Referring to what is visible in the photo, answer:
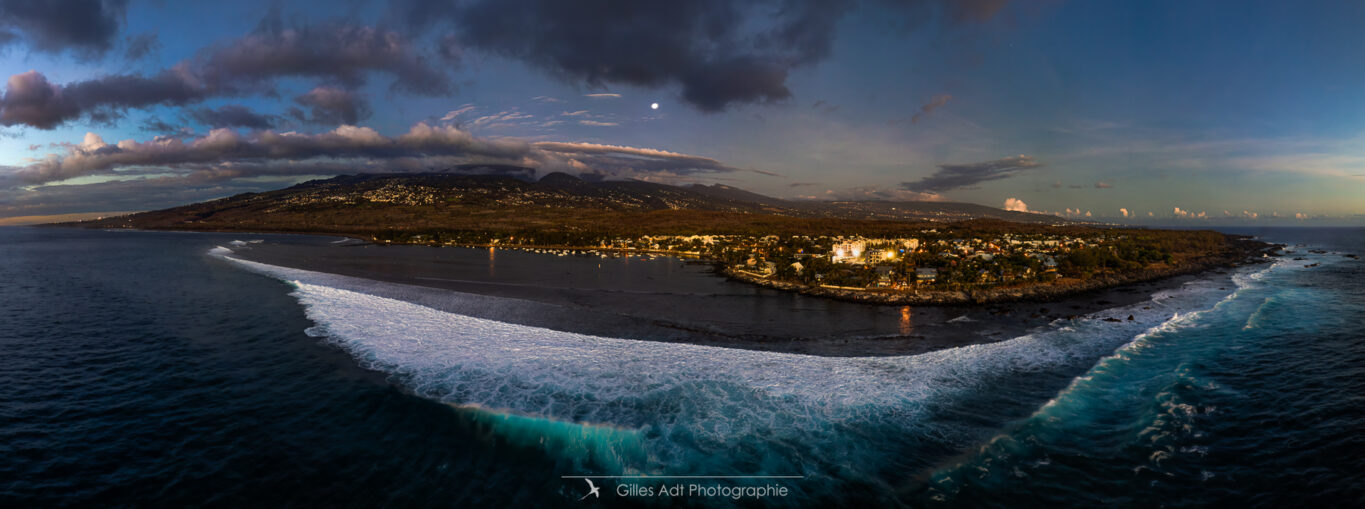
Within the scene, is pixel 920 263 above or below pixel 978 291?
above

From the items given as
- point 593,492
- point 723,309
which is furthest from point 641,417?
point 723,309

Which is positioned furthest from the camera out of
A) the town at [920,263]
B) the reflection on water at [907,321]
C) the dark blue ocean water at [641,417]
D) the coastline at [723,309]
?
the town at [920,263]

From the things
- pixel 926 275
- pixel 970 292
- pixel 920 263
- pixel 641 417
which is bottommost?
pixel 641 417

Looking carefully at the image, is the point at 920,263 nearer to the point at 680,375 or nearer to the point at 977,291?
the point at 977,291

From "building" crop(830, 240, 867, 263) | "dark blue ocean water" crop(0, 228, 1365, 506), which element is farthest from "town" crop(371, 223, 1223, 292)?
"dark blue ocean water" crop(0, 228, 1365, 506)

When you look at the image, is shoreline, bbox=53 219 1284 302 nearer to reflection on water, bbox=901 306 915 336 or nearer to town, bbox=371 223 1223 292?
town, bbox=371 223 1223 292

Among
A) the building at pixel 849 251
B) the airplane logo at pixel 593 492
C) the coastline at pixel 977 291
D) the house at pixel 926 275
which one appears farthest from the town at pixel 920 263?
the airplane logo at pixel 593 492

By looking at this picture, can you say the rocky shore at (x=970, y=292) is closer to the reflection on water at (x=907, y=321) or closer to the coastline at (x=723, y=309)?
the coastline at (x=723, y=309)
